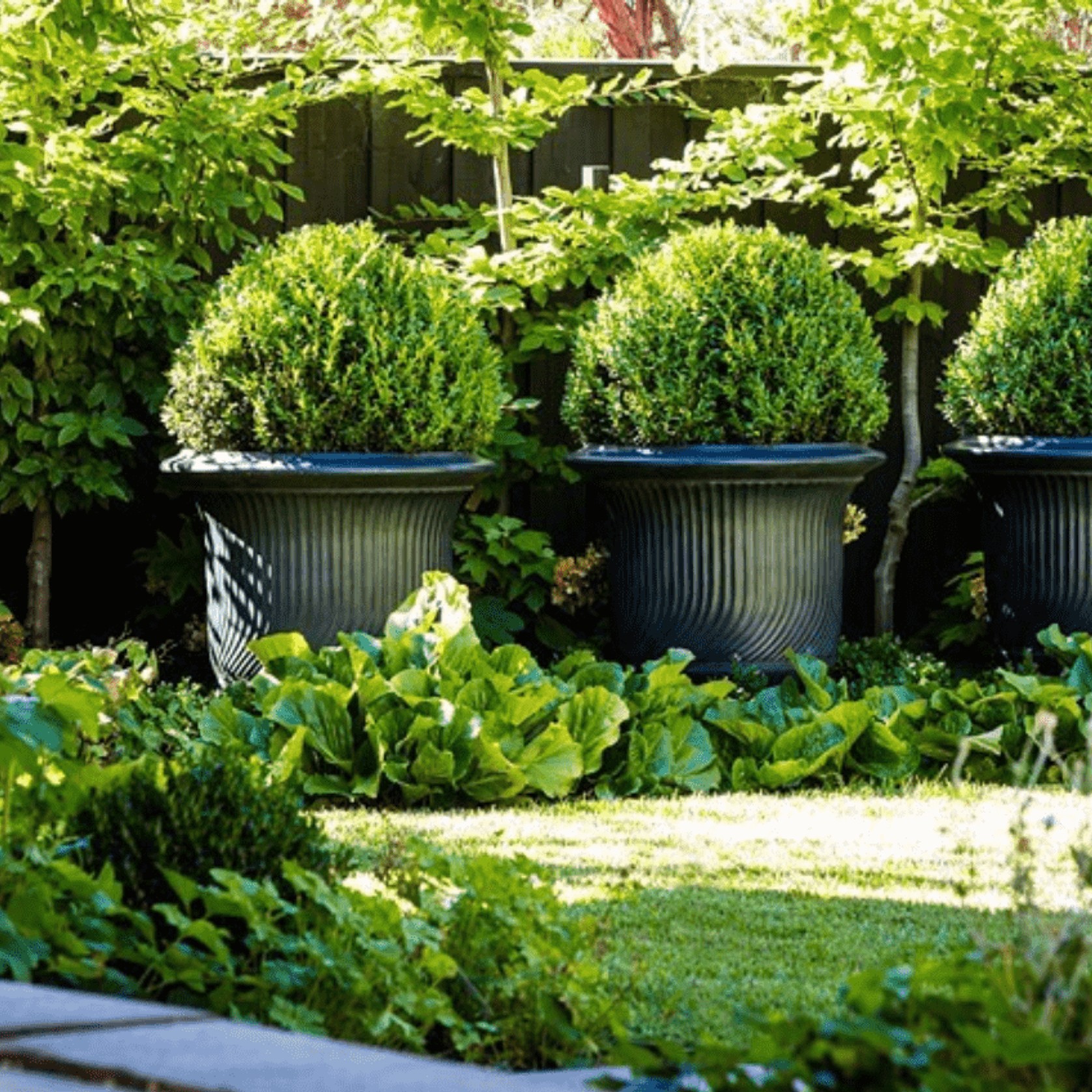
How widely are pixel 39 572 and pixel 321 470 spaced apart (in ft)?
5.28

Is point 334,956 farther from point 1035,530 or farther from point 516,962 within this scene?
point 1035,530

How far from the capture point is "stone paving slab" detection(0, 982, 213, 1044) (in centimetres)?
279

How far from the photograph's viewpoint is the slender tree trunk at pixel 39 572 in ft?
27.4

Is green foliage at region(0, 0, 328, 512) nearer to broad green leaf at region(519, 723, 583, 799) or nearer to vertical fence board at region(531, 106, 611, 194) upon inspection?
vertical fence board at region(531, 106, 611, 194)

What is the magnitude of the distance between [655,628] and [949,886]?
2619mm

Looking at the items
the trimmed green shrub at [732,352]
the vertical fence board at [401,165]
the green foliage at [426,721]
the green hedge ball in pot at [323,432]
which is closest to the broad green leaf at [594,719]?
the green foliage at [426,721]

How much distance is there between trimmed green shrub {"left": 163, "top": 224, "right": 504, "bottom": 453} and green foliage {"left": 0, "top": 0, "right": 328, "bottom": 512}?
659 millimetres

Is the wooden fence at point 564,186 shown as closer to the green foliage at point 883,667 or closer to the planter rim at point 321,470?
the green foliage at point 883,667

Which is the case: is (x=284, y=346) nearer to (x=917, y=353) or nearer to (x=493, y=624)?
(x=493, y=624)

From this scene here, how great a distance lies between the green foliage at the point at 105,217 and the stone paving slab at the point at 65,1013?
516 cm

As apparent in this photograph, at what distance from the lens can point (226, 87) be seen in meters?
8.70

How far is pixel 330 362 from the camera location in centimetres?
733

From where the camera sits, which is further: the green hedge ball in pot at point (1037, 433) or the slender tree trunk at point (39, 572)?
the slender tree trunk at point (39, 572)

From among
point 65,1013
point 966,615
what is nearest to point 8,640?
point 966,615
